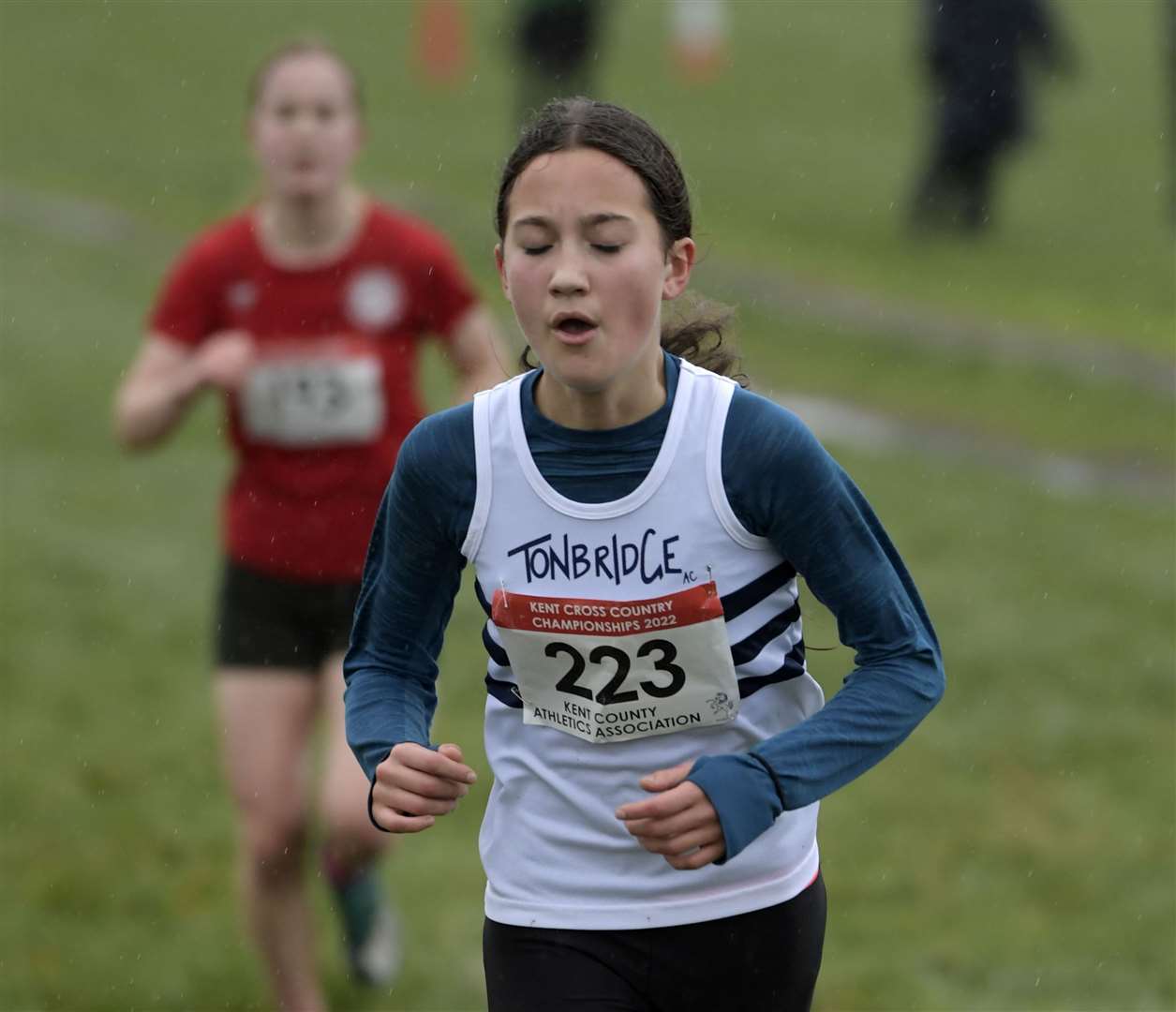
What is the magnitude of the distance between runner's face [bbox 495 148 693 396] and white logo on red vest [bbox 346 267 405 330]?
209 centimetres

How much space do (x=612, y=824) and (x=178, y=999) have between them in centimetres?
261

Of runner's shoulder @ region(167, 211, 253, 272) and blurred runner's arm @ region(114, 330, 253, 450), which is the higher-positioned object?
runner's shoulder @ region(167, 211, 253, 272)

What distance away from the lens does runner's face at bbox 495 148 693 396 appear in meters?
2.79

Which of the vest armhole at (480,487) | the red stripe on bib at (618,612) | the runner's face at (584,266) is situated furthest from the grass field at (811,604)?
the red stripe on bib at (618,612)

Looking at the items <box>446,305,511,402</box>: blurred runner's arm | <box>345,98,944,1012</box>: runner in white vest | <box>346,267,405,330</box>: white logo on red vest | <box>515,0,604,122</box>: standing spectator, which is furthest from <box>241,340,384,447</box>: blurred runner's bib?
<box>515,0,604,122</box>: standing spectator

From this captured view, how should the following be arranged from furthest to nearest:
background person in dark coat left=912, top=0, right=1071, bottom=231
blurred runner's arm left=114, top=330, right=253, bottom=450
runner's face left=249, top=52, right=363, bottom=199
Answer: background person in dark coat left=912, top=0, right=1071, bottom=231 → runner's face left=249, top=52, right=363, bottom=199 → blurred runner's arm left=114, top=330, right=253, bottom=450

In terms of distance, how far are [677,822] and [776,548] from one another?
0.46 m

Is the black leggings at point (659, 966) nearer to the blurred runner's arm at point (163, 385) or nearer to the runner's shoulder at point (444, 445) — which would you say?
the runner's shoulder at point (444, 445)

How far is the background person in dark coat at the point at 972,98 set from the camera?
55.8 feet

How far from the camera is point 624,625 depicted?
9.55ft

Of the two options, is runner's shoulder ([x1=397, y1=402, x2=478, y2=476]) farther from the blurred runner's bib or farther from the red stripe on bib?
Result: the blurred runner's bib

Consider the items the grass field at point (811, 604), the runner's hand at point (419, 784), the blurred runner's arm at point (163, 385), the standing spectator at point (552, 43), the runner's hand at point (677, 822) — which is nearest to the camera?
the runner's hand at point (677, 822)

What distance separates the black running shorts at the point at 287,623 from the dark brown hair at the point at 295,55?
46.9 inches

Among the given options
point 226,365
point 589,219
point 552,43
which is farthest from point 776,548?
point 552,43
